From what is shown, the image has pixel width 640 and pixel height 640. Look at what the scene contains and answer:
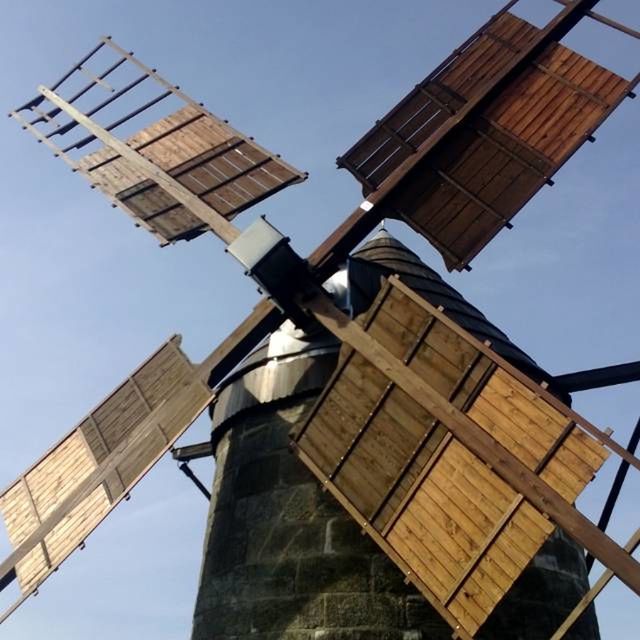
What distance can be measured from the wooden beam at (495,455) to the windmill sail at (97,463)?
4.75ft

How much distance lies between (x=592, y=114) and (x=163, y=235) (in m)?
4.40

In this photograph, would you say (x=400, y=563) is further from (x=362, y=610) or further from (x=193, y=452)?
(x=193, y=452)

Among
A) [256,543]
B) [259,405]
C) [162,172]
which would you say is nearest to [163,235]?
[162,172]

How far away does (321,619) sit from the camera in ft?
19.5

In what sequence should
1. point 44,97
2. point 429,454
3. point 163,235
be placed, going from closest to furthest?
point 429,454 < point 163,235 < point 44,97

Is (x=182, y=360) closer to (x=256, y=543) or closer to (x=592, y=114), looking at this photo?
(x=256, y=543)

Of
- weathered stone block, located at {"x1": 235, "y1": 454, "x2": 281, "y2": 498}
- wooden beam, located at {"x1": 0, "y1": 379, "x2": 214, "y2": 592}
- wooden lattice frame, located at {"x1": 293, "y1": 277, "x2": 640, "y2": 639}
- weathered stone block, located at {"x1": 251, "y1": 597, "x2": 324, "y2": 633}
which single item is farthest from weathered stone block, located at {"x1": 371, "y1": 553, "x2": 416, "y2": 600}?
wooden beam, located at {"x1": 0, "y1": 379, "x2": 214, "y2": 592}

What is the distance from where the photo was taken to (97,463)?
7148mm

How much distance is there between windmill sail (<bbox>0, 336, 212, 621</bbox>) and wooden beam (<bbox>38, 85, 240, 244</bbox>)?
1216 millimetres

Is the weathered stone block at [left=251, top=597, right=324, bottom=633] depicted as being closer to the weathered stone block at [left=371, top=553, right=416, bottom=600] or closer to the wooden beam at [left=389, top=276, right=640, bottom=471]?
the weathered stone block at [left=371, top=553, right=416, bottom=600]

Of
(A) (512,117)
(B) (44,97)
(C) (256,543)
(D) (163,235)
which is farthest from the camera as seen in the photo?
(B) (44,97)

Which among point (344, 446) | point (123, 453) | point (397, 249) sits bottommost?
point (123, 453)

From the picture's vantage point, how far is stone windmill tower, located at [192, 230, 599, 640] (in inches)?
235

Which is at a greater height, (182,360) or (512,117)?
(512,117)
